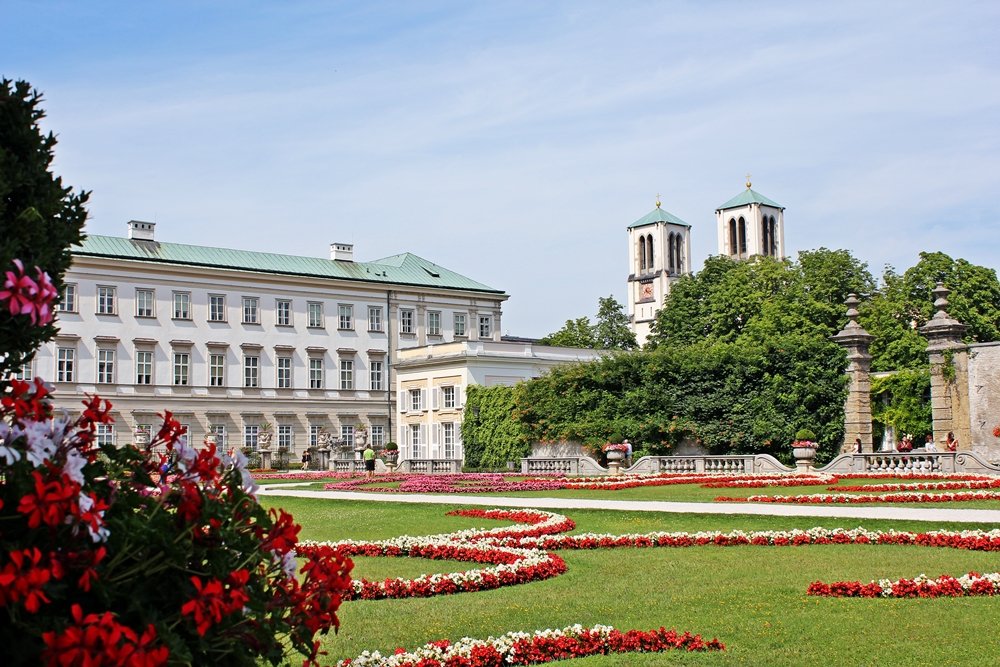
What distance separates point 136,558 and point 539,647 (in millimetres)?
4081

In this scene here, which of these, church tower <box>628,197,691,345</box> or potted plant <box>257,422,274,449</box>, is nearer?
potted plant <box>257,422,274,449</box>

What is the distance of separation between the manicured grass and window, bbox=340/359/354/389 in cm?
5324

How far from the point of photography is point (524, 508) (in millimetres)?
19359

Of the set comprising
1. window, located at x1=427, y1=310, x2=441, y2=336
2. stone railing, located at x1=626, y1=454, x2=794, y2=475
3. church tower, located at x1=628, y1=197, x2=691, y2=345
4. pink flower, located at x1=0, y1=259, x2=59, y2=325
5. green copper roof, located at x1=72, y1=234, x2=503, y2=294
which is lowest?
stone railing, located at x1=626, y1=454, x2=794, y2=475

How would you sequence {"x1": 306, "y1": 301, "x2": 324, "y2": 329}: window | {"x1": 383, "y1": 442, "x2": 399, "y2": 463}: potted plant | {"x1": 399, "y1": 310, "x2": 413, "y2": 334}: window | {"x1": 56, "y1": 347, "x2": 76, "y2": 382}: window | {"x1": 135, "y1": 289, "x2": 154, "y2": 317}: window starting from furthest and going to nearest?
{"x1": 399, "y1": 310, "x2": 413, "y2": 334}: window, {"x1": 306, "y1": 301, "x2": 324, "y2": 329}: window, {"x1": 135, "y1": 289, "x2": 154, "y2": 317}: window, {"x1": 56, "y1": 347, "x2": 76, "y2": 382}: window, {"x1": 383, "y1": 442, "x2": 399, "y2": 463}: potted plant

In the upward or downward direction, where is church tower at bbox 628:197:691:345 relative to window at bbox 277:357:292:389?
upward

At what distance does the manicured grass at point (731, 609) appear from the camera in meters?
7.16

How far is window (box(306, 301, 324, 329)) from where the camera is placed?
6475 cm

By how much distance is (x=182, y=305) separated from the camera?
59.9m

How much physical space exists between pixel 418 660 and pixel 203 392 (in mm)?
55245

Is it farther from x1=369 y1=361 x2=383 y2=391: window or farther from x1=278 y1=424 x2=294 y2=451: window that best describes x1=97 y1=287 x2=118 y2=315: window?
x1=369 y1=361 x2=383 y2=391: window

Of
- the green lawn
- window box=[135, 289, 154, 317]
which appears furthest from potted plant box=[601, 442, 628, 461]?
window box=[135, 289, 154, 317]

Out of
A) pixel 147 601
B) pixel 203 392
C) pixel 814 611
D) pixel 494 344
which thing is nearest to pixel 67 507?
pixel 147 601

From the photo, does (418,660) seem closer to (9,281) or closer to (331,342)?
(9,281)
